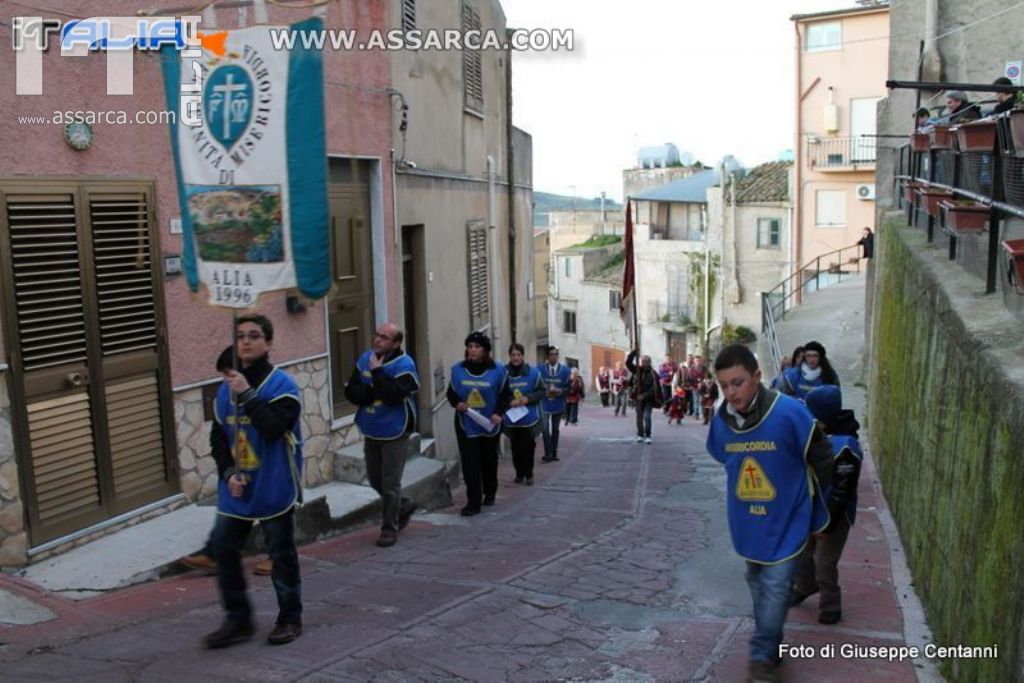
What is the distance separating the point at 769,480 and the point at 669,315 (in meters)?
45.2

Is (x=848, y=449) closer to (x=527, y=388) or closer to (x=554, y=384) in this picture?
(x=527, y=388)

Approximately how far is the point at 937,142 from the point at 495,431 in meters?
4.93

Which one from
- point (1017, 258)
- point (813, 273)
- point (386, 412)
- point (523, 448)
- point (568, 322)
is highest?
point (1017, 258)

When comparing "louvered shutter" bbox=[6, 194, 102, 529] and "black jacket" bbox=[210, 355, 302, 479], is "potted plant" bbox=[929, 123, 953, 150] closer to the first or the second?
"black jacket" bbox=[210, 355, 302, 479]

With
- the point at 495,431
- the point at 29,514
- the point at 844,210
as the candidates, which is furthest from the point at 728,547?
the point at 844,210

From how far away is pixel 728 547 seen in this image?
908cm

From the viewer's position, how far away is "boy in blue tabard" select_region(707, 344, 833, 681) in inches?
206

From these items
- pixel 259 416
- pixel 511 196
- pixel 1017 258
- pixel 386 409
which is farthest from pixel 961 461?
pixel 511 196

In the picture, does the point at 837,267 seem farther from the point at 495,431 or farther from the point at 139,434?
the point at 139,434

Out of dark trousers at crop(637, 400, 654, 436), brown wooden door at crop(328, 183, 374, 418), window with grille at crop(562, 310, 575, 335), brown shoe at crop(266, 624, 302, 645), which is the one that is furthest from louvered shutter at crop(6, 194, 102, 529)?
window with grille at crop(562, 310, 575, 335)

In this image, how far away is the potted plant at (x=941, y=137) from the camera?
9516 mm

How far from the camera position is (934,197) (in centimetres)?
987

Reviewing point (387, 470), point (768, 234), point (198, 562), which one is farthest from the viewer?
point (768, 234)

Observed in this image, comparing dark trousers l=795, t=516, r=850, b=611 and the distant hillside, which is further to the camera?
the distant hillside
